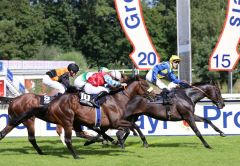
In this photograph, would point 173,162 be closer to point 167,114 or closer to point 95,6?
point 167,114

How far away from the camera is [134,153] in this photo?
37.1 ft

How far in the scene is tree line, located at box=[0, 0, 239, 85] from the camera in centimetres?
5847

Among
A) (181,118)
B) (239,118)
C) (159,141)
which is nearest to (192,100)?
(181,118)

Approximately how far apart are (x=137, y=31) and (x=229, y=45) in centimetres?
244

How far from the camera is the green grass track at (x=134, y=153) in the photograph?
998 centimetres

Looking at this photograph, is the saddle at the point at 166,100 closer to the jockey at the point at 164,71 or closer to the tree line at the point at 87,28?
the jockey at the point at 164,71

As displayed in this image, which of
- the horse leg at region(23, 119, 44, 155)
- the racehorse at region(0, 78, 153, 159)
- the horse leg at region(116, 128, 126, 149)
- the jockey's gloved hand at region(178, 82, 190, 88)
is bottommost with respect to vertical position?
the horse leg at region(116, 128, 126, 149)

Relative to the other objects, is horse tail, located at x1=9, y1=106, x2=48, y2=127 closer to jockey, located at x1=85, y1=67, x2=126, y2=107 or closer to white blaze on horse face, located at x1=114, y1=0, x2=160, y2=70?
jockey, located at x1=85, y1=67, x2=126, y2=107

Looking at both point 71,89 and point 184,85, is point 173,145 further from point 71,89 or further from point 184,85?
point 71,89

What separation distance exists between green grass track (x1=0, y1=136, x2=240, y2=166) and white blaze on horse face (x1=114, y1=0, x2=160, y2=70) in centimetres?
221

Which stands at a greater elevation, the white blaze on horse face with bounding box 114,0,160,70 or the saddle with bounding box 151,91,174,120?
the white blaze on horse face with bounding box 114,0,160,70

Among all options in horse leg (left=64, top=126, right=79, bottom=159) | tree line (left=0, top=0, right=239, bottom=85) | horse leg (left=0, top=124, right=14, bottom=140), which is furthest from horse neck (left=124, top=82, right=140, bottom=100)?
tree line (left=0, top=0, right=239, bottom=85)

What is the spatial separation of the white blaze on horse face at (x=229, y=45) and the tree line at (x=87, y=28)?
40229mm

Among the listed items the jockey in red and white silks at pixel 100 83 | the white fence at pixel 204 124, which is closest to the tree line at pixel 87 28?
the white fence at pixel 204 124
